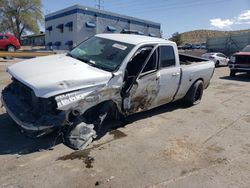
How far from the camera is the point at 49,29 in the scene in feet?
156

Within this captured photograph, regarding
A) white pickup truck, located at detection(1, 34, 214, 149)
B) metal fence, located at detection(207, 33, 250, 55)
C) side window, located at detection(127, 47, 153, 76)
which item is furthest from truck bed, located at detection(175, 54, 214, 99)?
metal fence, located at detection(207, 33, 250, 55)

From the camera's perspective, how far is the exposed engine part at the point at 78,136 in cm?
441

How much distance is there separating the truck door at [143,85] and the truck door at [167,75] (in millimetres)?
196

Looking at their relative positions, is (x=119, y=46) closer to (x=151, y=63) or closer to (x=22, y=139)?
(x=151, y=63)

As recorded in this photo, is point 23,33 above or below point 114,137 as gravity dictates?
above

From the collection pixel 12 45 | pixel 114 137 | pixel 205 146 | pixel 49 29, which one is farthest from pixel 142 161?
pixel 49 29

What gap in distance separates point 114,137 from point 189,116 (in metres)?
2.50

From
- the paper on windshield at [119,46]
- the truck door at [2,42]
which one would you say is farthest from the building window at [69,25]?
the paper on windshield at [119,46]

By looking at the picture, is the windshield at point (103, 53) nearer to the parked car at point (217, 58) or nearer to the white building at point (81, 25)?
the parked car at point (217, 58)

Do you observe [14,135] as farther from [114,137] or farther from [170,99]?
[170,99]

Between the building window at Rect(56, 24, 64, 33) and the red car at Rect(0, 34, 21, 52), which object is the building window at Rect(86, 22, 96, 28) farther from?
the red car at Rect(0, 34, 21, 52)

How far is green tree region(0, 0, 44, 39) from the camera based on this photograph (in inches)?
2098

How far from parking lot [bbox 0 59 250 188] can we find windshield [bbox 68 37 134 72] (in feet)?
4.27

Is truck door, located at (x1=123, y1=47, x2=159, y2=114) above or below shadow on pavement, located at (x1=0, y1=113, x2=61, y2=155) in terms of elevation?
above
